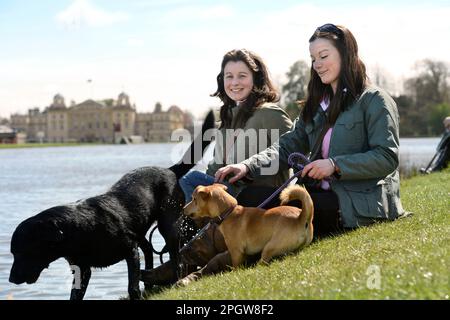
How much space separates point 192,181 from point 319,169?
65.7 inches

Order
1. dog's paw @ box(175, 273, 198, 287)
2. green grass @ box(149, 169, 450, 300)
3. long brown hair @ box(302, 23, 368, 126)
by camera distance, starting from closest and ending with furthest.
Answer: green grass @ box(149, 169, 450, 300) → dog's paw @ box(175, 273, 198, 287) → long brown hair @ box(302, 23, 368, 126)

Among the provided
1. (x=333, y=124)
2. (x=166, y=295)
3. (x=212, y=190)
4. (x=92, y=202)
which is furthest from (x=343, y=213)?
(x=92, y=202)

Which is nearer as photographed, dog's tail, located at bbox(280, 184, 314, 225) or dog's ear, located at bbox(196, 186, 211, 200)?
dog's tail, located at bbox(280, 184, 314, 225)

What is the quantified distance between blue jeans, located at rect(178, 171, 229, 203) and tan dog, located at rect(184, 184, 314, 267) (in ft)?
3.53

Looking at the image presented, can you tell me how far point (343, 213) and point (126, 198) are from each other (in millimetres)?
2072

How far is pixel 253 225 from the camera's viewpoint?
5926 millimetres

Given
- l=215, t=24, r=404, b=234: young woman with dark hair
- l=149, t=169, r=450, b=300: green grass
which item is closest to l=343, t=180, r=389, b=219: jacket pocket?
l=215, t=24, r=404, b=234: young woman with dark hair

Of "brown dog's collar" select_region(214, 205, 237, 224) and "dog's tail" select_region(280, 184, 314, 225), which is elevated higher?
"dog's tail" select_region(280, 184, 314, 225)

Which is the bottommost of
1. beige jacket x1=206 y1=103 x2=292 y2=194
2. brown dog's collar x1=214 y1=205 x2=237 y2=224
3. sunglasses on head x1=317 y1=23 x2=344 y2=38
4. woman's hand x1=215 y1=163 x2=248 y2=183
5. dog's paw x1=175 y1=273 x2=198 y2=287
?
dog's paw x1=175 y1=273 x2=198 y2=287

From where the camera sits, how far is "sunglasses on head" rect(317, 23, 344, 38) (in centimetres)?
646

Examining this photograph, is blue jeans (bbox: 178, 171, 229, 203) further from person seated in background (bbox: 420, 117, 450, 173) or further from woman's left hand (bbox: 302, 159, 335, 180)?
person seated in background (bbox: 420, 117, 450, 173)

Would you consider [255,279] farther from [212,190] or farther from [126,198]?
[126,198]

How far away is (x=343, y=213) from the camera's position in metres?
6.39

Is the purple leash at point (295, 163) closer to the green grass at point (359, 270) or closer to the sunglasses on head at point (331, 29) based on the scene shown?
the green grass at point (359, 270)
